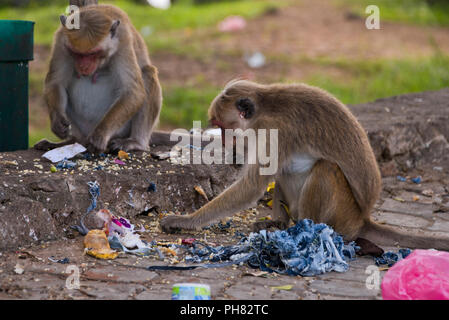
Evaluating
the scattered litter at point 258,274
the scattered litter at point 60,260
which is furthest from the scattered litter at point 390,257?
the scattered litter at point 60,260

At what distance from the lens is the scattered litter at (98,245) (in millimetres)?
3996

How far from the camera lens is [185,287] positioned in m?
3.20

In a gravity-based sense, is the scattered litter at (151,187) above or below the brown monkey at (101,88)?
below

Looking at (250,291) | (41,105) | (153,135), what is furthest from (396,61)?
(250,291)

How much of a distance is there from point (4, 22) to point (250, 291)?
306 centimetres

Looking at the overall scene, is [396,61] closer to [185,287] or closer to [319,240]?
[319,240]

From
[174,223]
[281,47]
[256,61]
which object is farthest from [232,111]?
[281,47]

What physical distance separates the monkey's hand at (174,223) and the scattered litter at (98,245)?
0.49 meters

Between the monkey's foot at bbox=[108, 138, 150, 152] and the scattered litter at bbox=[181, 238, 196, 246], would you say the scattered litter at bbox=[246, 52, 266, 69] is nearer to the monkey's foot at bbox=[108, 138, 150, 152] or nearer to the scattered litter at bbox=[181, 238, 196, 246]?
the monkey's foot at bbox=[108, 138, 150, 152]

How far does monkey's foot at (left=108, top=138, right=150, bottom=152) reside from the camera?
5449 millimetres

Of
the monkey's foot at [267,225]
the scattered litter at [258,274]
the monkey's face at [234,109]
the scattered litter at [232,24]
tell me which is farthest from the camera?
the scattered litter at [232,24]

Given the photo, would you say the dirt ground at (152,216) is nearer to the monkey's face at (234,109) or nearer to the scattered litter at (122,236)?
the scattered litter at (122,236)

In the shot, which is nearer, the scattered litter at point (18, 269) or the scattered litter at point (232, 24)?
the scattered litter at point (18, 269)

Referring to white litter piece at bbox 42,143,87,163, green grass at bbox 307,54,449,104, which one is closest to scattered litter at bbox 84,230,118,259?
white litter piece at bbox 42,143,87,163
